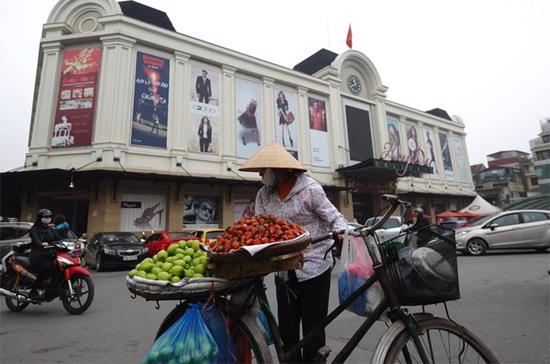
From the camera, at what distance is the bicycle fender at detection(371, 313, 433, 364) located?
5.43ft

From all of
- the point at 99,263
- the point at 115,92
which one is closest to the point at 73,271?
the point at 99,263

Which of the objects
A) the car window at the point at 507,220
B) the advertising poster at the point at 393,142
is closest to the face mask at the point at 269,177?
the car window at the point at 507,220

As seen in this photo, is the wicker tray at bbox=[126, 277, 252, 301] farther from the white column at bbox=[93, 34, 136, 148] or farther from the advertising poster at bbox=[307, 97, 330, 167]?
the advertising poster at bbox=[307, 97, 330, 167]

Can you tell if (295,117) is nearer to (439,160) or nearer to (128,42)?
(128,42)

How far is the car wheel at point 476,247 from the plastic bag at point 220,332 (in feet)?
38.6

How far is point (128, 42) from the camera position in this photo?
1697cm

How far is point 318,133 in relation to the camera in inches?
918

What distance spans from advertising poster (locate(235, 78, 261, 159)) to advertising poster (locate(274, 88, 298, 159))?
146 centimetres

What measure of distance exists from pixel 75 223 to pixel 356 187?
18.3m

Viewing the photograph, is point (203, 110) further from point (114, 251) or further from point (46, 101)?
point (114, 251)

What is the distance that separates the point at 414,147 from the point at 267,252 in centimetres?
3211

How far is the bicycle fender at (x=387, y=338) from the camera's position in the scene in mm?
1655

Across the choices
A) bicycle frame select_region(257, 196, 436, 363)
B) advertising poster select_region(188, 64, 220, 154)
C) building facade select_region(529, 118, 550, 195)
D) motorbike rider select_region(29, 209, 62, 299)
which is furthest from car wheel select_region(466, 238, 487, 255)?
building facade select_region(529, 118, 550, 195)

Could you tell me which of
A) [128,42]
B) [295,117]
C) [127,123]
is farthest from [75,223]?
[295,117]
